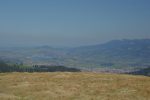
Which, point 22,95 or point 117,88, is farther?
point 117,88

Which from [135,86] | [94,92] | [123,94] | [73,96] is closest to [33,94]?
[73,96]

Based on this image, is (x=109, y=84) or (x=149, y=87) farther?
(x=109, y=84)

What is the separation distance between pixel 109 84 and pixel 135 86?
4.61 m

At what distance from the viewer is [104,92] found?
144 feet

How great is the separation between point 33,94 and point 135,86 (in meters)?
16.0

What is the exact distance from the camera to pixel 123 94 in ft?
139

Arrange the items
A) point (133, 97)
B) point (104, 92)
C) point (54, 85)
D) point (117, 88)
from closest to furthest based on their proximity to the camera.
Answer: point (133, 97), point (104, 92), point (117, 88), point (54, 85)

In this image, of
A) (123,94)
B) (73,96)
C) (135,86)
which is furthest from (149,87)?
(73,96)

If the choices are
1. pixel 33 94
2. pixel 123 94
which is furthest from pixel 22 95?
pixel 123 94

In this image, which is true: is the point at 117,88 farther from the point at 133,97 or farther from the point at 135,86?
the point at 133,97

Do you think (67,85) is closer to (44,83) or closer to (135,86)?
(44,83)

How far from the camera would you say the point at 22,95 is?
42062 millimetres

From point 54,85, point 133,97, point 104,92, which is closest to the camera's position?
point 133,97

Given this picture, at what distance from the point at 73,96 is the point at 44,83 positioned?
12.1m
